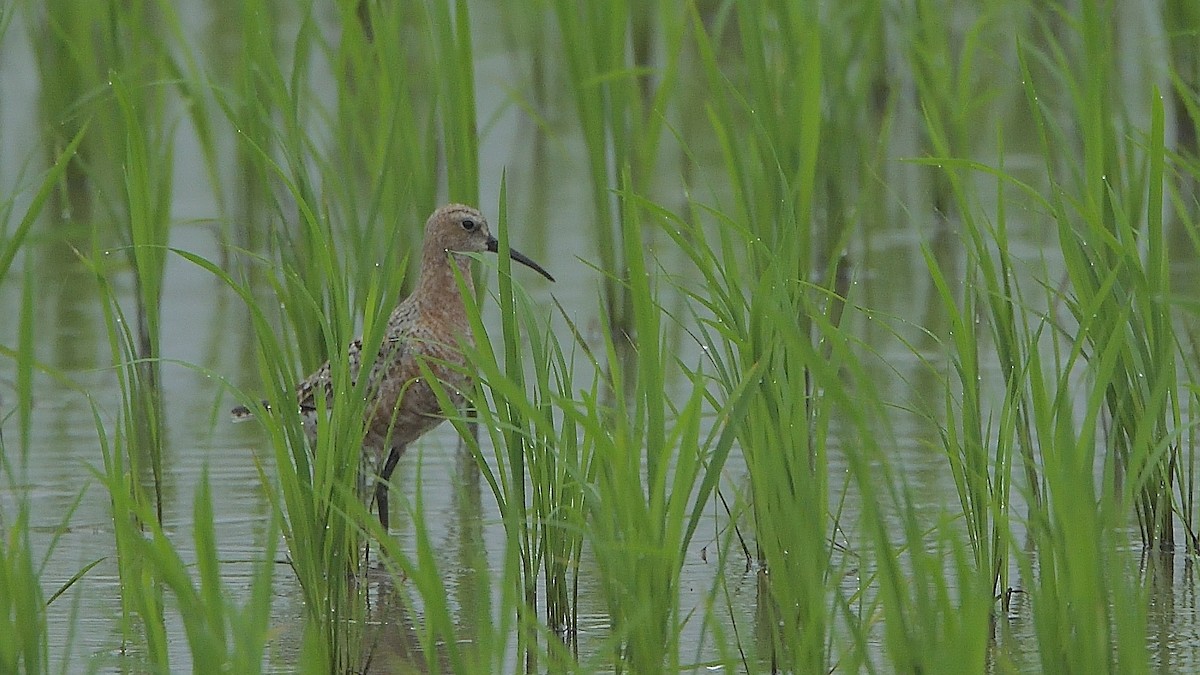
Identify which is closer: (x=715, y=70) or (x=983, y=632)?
(x=983, y=632)

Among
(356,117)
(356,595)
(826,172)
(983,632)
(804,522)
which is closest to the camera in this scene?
(983,632)

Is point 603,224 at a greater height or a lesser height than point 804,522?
greater

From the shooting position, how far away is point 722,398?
524 centimetres

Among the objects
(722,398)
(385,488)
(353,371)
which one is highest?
(353,371)

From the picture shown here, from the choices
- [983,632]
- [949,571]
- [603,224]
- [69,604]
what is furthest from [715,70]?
[983,632]

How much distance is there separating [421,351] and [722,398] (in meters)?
0.75

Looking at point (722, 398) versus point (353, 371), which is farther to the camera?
point (353, 371)

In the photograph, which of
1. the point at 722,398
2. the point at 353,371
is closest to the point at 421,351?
the point at 353,371

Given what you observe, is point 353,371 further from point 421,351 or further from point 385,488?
point 385,488

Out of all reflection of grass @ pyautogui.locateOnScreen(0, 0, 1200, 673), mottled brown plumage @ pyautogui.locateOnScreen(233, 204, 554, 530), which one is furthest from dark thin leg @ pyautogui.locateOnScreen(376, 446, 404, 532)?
reflection of grass @ pyautogui.locateOnScreen(0, 0, 1200, 673)

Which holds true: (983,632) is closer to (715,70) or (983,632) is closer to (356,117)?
(715,70)

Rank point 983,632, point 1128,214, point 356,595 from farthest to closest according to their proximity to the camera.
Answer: point 1128,214
point 356,595
point 983,632

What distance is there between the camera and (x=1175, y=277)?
7.28m

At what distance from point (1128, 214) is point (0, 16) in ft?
9.27
